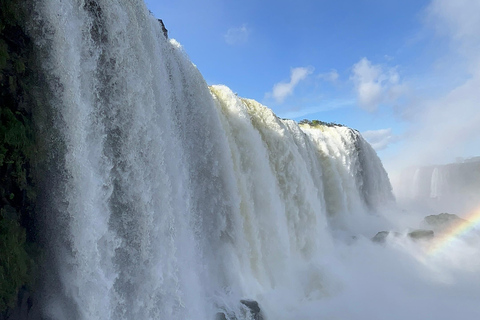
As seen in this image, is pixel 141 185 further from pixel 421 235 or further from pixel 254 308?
pixel 421 235

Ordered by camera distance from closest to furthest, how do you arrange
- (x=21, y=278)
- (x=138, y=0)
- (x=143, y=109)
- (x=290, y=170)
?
1. (x=21, y=278)
2. (x=143, y=109)
3. (x=138, y=0)
4. (x=290, y=170)

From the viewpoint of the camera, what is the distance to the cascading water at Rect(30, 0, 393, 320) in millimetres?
4672

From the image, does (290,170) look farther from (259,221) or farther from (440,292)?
(440,292)

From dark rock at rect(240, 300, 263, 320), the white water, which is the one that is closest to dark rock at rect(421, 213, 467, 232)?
the white water

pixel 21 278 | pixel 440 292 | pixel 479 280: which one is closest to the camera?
pixel 21 278

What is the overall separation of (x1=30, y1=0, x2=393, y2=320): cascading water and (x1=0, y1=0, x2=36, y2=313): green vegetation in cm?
20

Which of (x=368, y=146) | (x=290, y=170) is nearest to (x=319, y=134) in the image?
(x=368, y=146)

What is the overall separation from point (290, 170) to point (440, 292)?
591cm

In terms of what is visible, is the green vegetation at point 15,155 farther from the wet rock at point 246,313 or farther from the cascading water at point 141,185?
the wet rock at point 246,313

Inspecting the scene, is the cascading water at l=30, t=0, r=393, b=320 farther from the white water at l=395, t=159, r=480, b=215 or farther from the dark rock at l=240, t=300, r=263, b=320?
the white water at l=395, t=159, r=480, b=215

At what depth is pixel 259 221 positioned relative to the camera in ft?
33.1

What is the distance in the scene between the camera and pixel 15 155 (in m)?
4.33

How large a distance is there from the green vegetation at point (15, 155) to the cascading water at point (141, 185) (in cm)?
20

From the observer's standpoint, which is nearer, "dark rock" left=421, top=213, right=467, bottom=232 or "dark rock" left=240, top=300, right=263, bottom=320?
"dark rock" left=240, top=300, right=263, bottom=320
